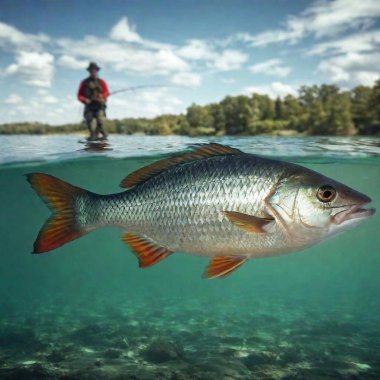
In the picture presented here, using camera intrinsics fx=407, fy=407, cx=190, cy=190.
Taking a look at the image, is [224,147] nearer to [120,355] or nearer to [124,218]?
[124,218]

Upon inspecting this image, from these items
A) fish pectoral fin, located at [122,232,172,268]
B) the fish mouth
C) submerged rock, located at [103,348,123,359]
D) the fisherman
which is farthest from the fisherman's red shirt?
the fish mouth

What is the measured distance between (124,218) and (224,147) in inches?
39.2

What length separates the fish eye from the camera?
9.11 feet

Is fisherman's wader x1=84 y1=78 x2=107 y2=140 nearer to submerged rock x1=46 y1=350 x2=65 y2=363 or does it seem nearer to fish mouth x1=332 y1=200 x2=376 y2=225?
submerged rock x1=46 y1=350 x2=65 y2=363

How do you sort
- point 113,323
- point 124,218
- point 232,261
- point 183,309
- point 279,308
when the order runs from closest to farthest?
1. point 232,261
2. point 124,218
3. point 113,323
4. point 183,309
5. point 279,308

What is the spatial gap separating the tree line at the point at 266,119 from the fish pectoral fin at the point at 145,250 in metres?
11.6

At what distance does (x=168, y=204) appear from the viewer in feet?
10.5

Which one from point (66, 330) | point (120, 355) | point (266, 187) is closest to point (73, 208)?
point (266, 187)

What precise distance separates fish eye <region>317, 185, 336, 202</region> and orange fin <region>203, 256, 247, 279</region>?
2.24 ft

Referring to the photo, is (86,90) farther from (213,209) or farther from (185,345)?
(213,209)

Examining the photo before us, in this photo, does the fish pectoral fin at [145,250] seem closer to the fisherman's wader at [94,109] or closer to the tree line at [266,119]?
the fisherman's wader at [94,109]

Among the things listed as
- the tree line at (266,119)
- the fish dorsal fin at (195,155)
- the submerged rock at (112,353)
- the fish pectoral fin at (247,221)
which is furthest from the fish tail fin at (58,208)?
the tree line at (266,119)

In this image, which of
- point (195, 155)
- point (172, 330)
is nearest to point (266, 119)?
point (172, 330)

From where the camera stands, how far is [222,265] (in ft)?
9.57
